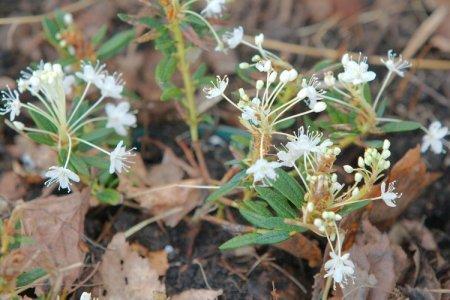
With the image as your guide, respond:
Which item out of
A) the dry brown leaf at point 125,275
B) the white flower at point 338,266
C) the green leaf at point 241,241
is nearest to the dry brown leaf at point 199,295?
the dry brown leaf at point 125,275

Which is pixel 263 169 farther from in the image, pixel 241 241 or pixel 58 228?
pixel 58 228

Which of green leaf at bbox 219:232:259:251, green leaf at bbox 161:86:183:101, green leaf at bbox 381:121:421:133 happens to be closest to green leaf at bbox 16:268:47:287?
green leaf at bbox 219:232:259:251

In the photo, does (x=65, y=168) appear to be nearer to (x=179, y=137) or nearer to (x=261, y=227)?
(x=261, y=227)

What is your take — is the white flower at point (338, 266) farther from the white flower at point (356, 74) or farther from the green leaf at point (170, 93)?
the green leaf at point (170, 93)

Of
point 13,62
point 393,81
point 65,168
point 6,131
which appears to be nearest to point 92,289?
point 65,168

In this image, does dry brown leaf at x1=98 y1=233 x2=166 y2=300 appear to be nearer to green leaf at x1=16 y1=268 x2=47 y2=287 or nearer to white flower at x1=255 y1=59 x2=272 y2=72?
green leaf at x1=16 y1=268 x2=47 y2=287

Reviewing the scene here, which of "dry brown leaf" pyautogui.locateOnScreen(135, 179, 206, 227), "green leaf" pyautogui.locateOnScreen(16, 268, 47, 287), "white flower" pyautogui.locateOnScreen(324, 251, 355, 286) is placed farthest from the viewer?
"dry brown leaf" pyautogui.locateOnScreen(135, 179, 206, 227)

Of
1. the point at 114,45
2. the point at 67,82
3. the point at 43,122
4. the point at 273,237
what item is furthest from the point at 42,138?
the point at 273,237
